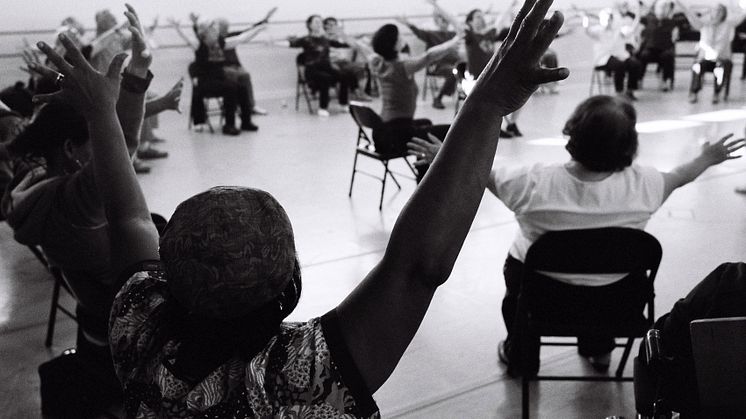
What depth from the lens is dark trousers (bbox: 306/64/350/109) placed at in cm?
998

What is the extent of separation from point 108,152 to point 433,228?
2.34ft

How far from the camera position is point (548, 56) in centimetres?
1027

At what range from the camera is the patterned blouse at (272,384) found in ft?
3.08

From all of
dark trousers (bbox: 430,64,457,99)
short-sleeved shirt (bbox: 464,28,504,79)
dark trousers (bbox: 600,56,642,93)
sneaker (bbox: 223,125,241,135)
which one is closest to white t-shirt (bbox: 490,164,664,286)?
short-sleeved shirt (bbox: 464,28,504,79)

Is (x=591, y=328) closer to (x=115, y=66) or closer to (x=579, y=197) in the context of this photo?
(x=579, y=197)

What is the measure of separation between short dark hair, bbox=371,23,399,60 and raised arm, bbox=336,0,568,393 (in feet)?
17.3

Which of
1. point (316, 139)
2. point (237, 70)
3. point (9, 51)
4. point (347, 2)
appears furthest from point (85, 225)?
point (347, 2)

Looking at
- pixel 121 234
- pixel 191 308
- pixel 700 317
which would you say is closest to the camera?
pixel 191 308

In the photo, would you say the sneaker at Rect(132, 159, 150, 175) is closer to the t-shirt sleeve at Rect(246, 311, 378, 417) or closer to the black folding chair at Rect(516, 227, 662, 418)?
the black folding chair at Rect(516, 227, 662, 418)

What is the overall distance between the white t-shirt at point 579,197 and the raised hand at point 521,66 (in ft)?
5.16

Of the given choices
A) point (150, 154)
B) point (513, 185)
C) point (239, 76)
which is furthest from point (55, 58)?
point (239, 76)

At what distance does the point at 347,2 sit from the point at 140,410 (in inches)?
465

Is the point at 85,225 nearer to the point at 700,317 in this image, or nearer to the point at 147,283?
the point at 147,283

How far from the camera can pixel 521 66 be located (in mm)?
910
